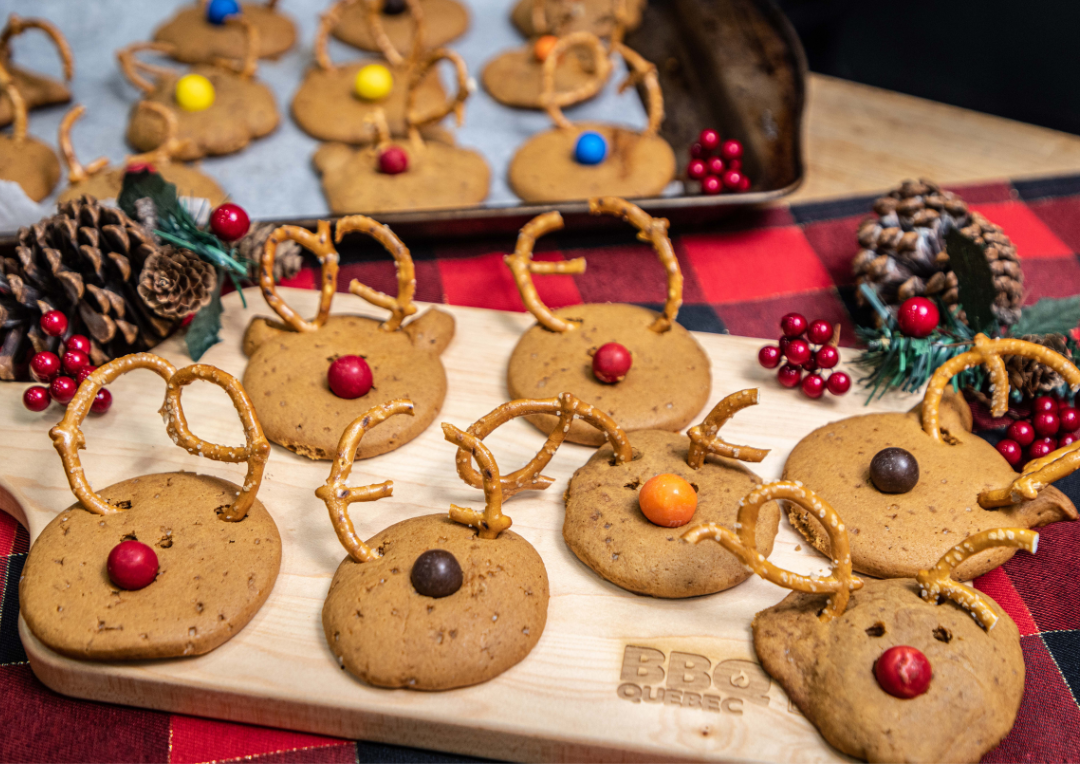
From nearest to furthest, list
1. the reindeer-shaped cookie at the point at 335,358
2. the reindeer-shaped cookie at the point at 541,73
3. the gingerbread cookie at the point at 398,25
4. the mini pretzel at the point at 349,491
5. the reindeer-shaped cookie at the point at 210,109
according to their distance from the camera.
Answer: the mini pretzel at the point at 349,491 < the reindeer-shaped cookie at the point at 335,358 < the reindeer-shaped cookie at the point at 210,109 < the reindeer-shaped cookie at the point at 541,73 < the gingerbread cookie at the point at 398,25

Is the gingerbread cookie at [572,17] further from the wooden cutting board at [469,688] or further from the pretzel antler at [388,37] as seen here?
the wooden cutting board at [469,688]

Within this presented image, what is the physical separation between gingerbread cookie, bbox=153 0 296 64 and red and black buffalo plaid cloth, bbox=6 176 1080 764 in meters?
0.65

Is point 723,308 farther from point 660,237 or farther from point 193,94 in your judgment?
point 193,94

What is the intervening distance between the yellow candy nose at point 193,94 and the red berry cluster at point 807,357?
46.0 inches

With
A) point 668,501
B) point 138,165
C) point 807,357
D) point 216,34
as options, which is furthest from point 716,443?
point 216,34

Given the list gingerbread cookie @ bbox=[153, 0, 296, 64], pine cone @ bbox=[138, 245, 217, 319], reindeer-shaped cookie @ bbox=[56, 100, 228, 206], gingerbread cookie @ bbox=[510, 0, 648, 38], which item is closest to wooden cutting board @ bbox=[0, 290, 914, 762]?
pine cone @ bbox=[138, 245, 217, 319]

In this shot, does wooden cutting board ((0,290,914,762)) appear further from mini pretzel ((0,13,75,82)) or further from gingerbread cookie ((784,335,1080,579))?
mini pretzel ((0,13,75,82))

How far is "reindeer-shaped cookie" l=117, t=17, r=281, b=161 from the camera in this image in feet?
5.57

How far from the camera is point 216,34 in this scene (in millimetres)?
1905

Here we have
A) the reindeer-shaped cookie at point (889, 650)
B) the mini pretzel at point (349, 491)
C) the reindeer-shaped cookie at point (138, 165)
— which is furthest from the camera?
the reindeer-shaped cookie at point (138, 165)

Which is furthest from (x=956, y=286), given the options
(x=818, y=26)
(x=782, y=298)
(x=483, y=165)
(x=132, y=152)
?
(x=132, y=152)

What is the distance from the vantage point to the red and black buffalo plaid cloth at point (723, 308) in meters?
0.97

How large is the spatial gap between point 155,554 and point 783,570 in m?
0.67

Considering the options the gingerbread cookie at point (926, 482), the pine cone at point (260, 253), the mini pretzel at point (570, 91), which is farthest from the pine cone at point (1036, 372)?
the pine cone at point (260, 253)
